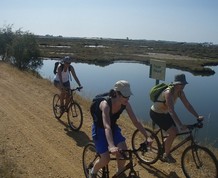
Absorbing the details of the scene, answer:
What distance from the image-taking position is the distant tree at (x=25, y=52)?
1128 inches

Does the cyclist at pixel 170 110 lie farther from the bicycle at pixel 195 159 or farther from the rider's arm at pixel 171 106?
the bicycle at pixel 195 159

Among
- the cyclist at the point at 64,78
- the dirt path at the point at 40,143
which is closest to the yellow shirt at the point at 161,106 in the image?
the dirt path at the point at 40,143

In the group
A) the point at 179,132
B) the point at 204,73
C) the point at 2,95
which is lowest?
the point at 204,73

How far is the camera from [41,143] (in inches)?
344

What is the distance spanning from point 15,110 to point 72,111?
2.76 metres

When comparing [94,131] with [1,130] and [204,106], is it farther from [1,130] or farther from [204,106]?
[204,106]

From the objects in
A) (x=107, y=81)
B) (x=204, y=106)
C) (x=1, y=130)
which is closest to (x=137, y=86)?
(x=107, y=81)

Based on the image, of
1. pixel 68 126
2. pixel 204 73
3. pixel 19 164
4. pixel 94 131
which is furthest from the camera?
pixel 204 73

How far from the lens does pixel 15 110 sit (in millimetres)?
11898

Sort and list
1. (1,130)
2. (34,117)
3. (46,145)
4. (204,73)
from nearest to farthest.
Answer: (46,145) < (1,130) < (34,117) < (204,73)

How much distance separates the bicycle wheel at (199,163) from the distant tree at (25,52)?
23628 millimetres

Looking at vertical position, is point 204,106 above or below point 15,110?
below

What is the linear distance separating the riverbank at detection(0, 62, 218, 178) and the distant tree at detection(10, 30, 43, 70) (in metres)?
15.1

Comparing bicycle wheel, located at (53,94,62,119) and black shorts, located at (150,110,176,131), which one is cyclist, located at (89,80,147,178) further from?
bicycle wheel, located at (53,94,62,119)
